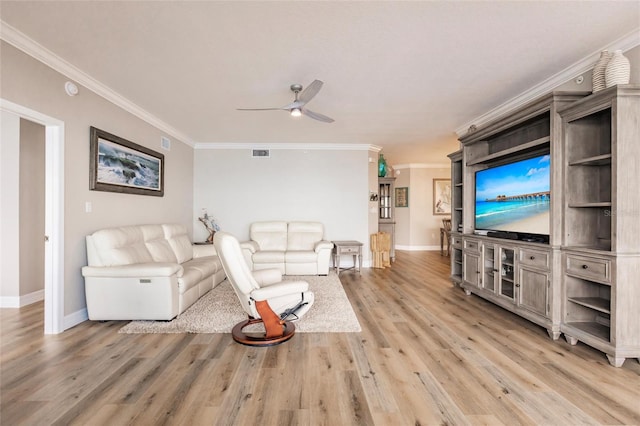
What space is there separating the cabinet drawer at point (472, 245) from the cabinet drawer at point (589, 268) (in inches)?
47.7

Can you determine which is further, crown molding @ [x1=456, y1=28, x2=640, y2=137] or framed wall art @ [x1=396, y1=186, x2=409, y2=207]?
framed wall art @ [x1=396, y1=186, x2=409, y2=207]

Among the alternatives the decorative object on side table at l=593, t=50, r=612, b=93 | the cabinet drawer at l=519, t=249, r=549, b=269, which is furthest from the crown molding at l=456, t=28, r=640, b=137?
the cabinet drawer at l=519, t=249, r=549, b=269

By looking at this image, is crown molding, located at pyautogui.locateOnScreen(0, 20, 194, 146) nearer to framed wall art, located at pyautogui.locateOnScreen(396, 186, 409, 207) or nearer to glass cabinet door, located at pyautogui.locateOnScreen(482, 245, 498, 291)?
glass cabinet door, located at pyautogui.locateOnScreen(482, 245, 498, 291)

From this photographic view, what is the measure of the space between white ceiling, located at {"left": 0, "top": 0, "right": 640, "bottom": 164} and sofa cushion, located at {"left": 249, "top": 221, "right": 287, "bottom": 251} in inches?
96.0

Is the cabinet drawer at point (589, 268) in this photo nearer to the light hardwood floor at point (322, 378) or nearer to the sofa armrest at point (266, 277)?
the light hardwood floor at point (322, 378)

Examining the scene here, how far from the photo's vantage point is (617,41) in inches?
95.7

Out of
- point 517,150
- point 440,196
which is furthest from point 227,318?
point 440,196

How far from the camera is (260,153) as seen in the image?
607 cm

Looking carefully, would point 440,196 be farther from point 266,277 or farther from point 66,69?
point 66,69

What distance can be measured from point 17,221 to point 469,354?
5233 mm

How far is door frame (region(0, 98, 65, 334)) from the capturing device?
109 inches

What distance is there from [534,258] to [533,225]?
0.39m

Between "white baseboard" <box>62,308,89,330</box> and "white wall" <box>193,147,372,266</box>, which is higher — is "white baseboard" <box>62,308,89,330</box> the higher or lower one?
the lower one

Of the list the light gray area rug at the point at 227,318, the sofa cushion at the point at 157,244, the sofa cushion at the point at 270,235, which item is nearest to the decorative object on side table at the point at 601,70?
the light gray area rug at the point at 227,318
